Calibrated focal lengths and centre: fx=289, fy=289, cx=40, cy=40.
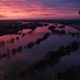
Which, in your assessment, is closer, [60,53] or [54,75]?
[54,75]

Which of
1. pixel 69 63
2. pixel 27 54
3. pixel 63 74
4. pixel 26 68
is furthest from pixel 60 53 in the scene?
pixel 63 74

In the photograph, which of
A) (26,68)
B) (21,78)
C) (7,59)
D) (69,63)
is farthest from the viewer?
(7,59)

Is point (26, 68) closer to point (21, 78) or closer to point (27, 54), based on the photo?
point (21, 78)

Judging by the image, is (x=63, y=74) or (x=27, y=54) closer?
(x=63, y=74)

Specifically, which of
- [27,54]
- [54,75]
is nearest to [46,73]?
[54,75]

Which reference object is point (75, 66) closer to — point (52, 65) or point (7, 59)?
point (52, 65)

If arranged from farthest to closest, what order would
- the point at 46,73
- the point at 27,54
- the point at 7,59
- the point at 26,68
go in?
the point at 27,54
the point at 7,59
the point at 26,68
the point at 46,73

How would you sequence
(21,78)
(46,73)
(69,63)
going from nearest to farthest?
(21,78), (46,73), (69,63)

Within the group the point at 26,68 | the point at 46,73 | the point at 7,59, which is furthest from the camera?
the point at 7,59
